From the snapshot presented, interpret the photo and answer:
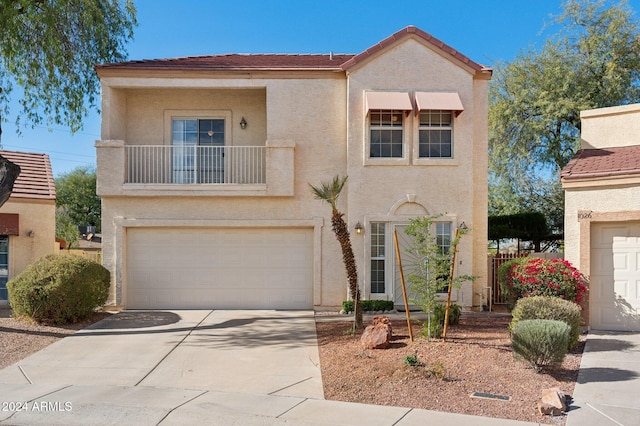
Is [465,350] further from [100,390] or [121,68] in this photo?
[121,68]

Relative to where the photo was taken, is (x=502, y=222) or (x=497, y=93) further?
(x=497, y=93)

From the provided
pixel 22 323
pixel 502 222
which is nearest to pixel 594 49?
pixel 502 222

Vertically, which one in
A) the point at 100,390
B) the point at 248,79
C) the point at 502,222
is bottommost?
the point at 100,390

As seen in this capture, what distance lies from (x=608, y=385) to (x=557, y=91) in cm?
1786

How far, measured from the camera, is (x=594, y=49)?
23.3 m

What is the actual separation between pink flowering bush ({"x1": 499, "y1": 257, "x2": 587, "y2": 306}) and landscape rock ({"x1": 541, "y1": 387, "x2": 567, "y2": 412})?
4.68 metres

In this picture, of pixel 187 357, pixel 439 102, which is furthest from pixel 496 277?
pixel 187 357

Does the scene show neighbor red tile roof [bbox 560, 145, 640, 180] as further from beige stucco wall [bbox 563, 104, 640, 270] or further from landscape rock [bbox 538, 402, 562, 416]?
landscape rock [bbox 538, 402, 562, 416]

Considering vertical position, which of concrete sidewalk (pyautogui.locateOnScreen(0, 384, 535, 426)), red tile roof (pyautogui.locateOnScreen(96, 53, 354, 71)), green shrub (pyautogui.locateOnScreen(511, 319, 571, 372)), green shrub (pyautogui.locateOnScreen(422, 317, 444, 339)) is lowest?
concrete sidewalk (pyautogui.locateOnScreen(0, 384, 535, 426))

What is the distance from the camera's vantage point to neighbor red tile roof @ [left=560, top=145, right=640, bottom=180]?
1231cm

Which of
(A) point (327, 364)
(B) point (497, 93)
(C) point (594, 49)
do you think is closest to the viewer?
(A) point (327, 364)

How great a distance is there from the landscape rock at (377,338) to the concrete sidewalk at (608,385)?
10.4 ft

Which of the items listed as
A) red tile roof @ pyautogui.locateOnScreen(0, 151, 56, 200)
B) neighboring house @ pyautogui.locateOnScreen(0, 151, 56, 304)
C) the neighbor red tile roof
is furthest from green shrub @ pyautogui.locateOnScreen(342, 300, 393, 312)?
red tile roof @ pyautogui.locateOnScreen(0, 151, 56, 200)

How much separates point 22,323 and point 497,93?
2061 cm
